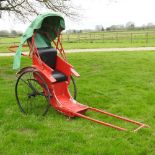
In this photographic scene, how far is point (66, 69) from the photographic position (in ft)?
25.4

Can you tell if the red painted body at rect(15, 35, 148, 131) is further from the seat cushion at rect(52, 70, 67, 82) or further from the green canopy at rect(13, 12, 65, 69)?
the green canopy at rect(13, 12, 65, 69)

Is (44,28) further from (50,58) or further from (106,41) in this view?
(106,41)

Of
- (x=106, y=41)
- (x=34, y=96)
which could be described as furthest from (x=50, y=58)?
(x=106, y=41)

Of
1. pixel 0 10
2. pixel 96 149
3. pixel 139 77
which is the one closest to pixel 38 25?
pixel 96 149

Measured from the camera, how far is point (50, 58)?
7.88 m

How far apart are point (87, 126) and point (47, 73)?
4.30ft

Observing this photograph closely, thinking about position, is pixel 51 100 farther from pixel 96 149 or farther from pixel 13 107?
pixel 96 149

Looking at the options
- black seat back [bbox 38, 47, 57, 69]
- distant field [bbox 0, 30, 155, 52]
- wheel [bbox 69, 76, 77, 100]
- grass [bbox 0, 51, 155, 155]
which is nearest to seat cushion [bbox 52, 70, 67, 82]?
black seat back [bbox 38, 47, 57, 69]

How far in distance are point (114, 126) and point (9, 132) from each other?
164 centimetres

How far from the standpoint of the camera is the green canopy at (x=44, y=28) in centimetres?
729

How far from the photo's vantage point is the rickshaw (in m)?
7.13

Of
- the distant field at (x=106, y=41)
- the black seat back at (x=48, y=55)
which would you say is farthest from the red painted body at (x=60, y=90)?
the distant field at (x=106, y=41)

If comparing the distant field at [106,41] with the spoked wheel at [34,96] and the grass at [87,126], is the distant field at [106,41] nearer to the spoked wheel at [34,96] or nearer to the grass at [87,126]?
the grass at [87,126]

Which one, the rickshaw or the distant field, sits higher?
the rickshaw
